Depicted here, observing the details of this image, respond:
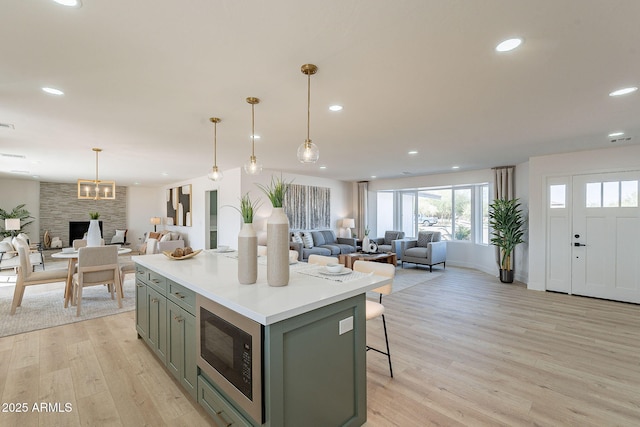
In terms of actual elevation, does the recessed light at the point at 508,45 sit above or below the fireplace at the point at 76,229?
above

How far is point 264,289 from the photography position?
5.82ft

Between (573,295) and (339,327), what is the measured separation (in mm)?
5329

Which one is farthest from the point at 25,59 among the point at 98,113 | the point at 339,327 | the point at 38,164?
the point at 38,164

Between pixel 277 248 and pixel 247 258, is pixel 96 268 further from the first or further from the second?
pixel 277 248

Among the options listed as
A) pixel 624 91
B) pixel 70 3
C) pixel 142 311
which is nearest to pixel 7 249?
pixel 142 311

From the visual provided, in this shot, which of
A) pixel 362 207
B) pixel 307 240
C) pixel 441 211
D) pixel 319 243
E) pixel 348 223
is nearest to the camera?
pixel 307 240

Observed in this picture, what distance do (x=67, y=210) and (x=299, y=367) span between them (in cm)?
1165

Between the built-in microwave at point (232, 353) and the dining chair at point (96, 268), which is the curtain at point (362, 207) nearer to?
the dining chair at point (96, 268)

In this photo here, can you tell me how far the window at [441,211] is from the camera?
24.6 feet

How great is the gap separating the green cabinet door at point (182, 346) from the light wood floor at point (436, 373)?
20 cm

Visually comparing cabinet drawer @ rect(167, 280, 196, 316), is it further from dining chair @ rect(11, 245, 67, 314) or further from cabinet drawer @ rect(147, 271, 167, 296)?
dining chair @ rect(11, 245, 67, 314)

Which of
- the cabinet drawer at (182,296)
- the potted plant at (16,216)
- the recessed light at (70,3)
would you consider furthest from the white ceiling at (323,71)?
the potted plant at (16,216)

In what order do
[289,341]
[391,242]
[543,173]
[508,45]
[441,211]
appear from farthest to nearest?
[441,211], [391,242], [543,173], [508,45], [289,341]

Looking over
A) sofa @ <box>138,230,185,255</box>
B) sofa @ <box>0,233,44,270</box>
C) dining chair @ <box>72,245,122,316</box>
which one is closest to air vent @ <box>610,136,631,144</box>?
sofa @ <box>138,230,185,255</box>
